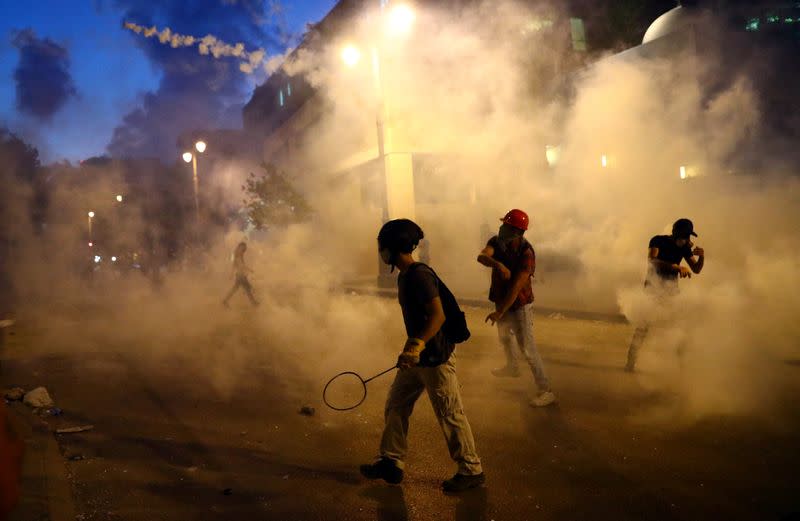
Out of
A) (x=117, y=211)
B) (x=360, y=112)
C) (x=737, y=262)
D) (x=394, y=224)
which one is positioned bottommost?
(x=737, y=262)

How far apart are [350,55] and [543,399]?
10329mm

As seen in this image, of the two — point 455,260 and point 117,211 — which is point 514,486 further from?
point 117,211

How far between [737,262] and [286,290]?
9.12 metres

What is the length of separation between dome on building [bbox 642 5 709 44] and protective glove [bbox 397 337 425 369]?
1815cm

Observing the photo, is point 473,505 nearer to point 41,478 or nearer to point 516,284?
point 516,284

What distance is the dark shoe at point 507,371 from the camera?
5.38 m

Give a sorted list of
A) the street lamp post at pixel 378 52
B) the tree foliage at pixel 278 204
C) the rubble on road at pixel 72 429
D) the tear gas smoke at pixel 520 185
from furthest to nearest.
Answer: the tree foliage at pixel 278 204 < the street lamp post at pixel 378 52 < the tear gas smoke at pixel 520 185 < the rubble on road at pixel 72 429

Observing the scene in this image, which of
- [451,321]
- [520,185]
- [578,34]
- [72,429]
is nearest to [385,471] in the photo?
[451,321]

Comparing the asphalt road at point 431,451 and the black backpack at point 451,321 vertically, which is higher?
the black backpack at point 451,321

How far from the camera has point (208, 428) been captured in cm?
448

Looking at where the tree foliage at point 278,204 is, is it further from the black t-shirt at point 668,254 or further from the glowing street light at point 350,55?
the black t-shirt at point 668,254

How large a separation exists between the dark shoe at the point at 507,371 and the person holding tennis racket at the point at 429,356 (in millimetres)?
2234

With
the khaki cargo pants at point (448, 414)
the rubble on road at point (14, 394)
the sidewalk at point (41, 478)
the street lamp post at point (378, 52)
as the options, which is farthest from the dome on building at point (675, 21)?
the sidewalk at point (41, 478)

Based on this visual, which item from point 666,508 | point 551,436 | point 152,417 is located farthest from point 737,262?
point 152,417
